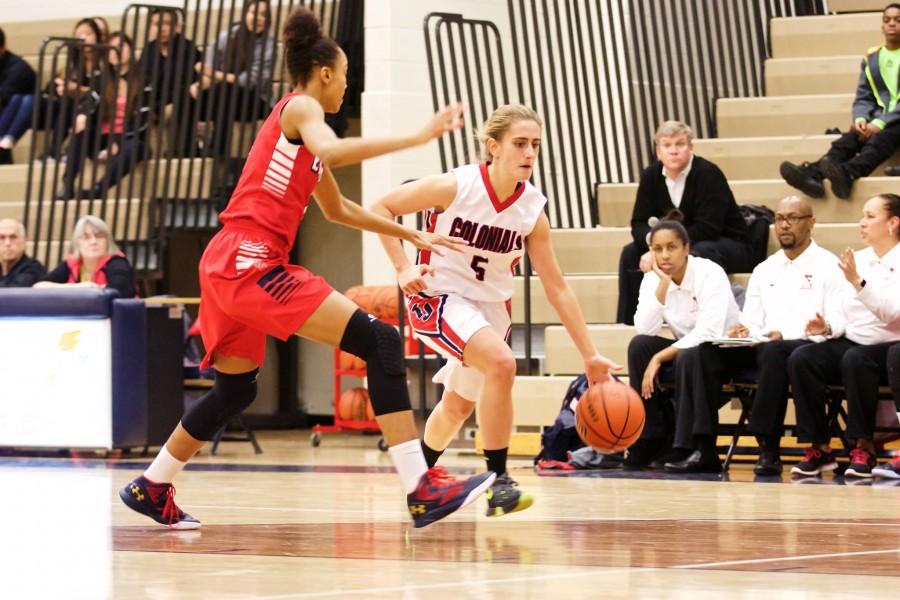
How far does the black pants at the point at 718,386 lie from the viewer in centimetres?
803

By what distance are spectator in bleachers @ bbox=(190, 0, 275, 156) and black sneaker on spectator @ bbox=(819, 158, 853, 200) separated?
404 centimetres

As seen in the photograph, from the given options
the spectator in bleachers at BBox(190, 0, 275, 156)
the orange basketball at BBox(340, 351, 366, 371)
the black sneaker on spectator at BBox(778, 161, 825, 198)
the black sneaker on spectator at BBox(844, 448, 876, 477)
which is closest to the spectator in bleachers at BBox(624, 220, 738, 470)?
the black sneaker on spectator at BBox(844, 448, 876, 477)

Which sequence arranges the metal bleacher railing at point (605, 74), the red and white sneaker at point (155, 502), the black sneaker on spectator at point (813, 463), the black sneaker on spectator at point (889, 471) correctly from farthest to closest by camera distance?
the metal bleacher railing at point (605, 74) < the black sneaker on spectator at point (813, 463) < the black sneaker on spectator at point (889, 471) < the red and white sneaker at point (155, 502)

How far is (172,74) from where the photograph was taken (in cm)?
1233

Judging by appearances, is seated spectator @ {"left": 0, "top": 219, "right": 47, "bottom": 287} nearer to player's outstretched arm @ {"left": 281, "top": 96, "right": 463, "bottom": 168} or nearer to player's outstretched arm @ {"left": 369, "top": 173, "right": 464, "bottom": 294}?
player's outstretched arm @ {"left": 369, "top": 173, "right": 464, "bottom": 294}

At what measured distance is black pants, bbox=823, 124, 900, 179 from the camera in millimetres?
9812

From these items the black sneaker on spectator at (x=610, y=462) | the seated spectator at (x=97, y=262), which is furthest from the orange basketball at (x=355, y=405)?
the black sneaker on spectator at (x=610, y=462)

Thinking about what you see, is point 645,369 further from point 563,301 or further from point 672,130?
point 563,301

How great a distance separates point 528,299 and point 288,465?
178cm

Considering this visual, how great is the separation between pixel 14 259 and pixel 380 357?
6.00 meters

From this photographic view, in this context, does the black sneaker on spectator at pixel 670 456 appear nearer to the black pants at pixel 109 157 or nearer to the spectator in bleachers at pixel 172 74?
the spectator in bleachers at pixel 172 74

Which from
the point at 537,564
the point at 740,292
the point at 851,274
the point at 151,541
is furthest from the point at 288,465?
the point at 537,564

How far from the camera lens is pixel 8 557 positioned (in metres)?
4.55

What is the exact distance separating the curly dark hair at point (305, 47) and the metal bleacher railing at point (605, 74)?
540 centimetres
